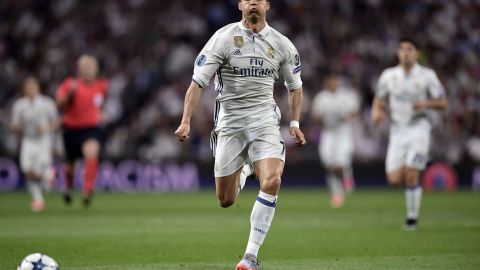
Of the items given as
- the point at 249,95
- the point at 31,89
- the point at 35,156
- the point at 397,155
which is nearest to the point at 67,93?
the point at 31,89

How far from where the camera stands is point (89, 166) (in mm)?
17844

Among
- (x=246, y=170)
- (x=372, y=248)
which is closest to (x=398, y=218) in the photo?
(x=372, y=248)

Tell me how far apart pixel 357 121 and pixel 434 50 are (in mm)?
4076

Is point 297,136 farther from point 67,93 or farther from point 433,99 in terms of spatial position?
point 67,93

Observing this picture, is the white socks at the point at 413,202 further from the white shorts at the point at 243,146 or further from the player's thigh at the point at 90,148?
the player's thigh at the point at 90,148

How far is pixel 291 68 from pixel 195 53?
768 inches

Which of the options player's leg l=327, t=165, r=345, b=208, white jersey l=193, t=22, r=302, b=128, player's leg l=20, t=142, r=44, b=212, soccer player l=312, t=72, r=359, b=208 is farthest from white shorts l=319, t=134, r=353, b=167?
white jersey l=193, t=22, r=302, b=128

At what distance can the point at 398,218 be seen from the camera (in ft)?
→ 51.2

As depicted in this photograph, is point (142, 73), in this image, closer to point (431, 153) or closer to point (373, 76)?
point (373, 76)

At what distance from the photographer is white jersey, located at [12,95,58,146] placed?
1959 cm

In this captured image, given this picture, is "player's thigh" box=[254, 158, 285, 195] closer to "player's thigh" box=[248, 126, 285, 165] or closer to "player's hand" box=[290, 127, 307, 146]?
"player's thigh" box=[248, 126, 285, 165]

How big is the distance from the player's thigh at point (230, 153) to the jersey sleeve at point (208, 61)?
0.66m

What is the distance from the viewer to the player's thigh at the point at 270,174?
8.55 m

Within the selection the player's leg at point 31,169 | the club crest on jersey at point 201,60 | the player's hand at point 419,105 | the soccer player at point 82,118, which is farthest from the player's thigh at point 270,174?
the player's leg at point 31,169
